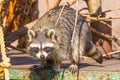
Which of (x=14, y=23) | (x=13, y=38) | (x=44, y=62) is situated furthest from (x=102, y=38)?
(x=14, y=23)

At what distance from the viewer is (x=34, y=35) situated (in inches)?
217

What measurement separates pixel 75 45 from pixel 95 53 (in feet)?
2.00

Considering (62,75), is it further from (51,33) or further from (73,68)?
(51,33)

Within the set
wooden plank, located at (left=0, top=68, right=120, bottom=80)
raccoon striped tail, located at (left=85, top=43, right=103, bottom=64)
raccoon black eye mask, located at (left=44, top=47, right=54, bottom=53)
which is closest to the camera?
wooden plank, located at (left=0, top=68, right=120, bottom=80)

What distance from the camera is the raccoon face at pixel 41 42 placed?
5.39 metres

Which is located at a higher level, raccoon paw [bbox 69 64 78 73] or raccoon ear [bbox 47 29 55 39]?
raccoon ear [bbox 47 29 55 39]

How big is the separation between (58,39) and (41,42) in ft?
0.87

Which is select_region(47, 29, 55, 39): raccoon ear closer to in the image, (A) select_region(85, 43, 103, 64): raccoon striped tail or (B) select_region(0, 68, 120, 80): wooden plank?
(B) select_region(0, 68, 120, 80): wooden plank

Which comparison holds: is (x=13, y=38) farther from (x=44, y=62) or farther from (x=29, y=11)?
(x=29, y=11)

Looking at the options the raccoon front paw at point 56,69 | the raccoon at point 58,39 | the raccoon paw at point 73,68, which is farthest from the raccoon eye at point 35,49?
the raccoon paw at point 73,68

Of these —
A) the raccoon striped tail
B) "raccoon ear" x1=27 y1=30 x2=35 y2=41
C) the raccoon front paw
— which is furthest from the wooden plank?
the raccoon striped tail

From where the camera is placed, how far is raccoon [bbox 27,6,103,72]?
5.46 metres

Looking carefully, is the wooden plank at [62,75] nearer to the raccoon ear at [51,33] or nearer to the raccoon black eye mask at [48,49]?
the raccoon black eye mask at [48,49]

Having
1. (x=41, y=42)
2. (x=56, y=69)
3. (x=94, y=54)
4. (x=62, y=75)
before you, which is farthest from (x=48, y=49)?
(x=94, y=54)
